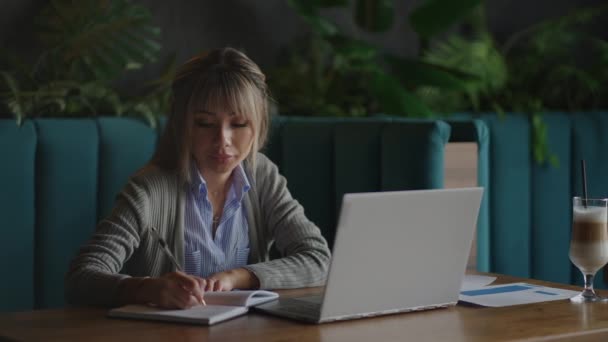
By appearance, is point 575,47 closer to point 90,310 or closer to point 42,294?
point 42,294

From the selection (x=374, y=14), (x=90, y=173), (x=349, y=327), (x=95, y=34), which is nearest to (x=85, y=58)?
(x=95, y=34)

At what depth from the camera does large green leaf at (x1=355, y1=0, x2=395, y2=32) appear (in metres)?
3.88

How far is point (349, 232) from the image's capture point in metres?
1.69

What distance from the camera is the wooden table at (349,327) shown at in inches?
63.7

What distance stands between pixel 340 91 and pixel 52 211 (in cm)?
135

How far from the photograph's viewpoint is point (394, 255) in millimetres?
1780

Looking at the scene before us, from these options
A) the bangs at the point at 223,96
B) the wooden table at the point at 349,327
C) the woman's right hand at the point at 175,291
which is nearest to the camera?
the wooden table at the point at 349,327

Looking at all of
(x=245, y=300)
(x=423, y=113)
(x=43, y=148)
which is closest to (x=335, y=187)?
(x=423, y=113)

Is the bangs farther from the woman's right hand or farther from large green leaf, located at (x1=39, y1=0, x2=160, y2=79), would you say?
large green leaf, located at (x1=39, y1=0, x2=160, y2=79)

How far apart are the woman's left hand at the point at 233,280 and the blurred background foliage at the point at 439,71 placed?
→ 1601mm

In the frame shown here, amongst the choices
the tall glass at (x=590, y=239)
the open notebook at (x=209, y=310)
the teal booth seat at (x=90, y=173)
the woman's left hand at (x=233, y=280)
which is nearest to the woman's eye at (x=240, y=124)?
the woman's left hand at (x=233, y=280)

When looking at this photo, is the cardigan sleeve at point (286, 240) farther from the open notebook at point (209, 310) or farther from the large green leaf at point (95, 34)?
the large green leaf at point (95, 34)

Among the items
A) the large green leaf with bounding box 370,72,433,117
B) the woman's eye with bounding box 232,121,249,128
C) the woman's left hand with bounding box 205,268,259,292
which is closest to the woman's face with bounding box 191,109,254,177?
the woman's eye with bounding box 232,121,249,128

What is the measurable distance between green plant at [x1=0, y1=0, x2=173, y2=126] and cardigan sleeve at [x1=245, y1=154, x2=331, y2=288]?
646mm
